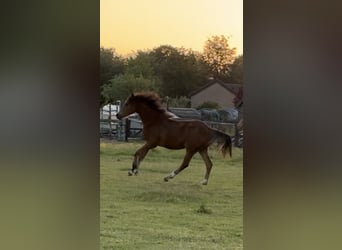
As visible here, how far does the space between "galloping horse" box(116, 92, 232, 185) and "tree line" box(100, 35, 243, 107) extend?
5 centimetres

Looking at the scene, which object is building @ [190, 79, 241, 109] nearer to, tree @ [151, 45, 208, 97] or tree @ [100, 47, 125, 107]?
tree @ [151, 45, 208, 97]

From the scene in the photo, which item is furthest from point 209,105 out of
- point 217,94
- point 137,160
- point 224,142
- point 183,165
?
point 137,160

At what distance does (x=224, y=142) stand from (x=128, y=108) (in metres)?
0.42

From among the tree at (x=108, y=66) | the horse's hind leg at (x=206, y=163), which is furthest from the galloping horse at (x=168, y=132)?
the tree at (x=108, y=66)

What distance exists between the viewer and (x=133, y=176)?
75.2 inches

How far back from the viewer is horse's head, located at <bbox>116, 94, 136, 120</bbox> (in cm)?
191

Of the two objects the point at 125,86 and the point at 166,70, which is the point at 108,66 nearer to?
the point at 125,86

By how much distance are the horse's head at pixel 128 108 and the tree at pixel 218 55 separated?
345 mm

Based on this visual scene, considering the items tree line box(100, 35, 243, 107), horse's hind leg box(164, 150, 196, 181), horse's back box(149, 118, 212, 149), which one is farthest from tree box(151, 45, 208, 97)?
horse's hind leg box(164, 150, 196, 181)

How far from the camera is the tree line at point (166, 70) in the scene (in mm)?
1876

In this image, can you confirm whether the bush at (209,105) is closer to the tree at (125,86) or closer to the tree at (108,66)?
the tree at (125,86)

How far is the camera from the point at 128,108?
1.92m
